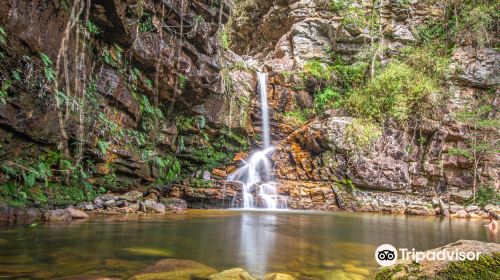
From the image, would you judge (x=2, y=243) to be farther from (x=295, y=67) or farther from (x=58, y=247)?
(x=295, y=67)

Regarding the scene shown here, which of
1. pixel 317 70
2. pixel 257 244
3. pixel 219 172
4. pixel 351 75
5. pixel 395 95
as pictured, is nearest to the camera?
pixel 257 244

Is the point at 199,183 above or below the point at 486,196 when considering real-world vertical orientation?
above

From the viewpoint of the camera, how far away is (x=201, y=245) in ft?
16.4

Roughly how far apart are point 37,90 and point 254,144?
10105 millimetres

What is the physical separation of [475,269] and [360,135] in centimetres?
1249

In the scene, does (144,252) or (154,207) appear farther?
(154,207)

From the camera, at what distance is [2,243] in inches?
171

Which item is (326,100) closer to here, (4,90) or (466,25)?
(466,25)

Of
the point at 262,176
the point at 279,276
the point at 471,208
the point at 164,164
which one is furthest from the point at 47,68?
the point at 471,208

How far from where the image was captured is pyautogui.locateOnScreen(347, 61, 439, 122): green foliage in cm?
1513

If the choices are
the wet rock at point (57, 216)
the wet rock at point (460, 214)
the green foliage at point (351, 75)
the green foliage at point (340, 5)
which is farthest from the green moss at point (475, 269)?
the green foliage at point (340, 5)

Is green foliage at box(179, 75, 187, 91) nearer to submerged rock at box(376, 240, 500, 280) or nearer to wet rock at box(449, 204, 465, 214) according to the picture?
submerged rock at box(376, 240, 500, 280)

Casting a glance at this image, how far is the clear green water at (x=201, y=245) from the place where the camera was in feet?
11.9

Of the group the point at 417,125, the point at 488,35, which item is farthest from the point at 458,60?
the point at 417,125
